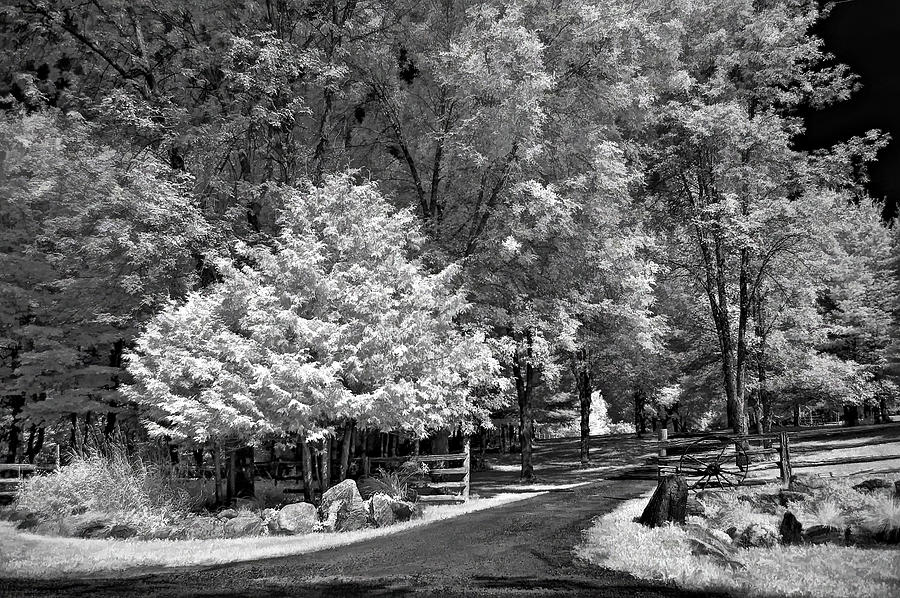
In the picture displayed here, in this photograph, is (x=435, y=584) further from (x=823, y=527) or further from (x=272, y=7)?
(x=272, y=7)

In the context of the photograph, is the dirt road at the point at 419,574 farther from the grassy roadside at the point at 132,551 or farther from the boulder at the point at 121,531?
the boulder at the point at 121,531

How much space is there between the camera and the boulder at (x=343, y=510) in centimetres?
1391

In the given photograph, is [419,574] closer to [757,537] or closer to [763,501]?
[757,537]

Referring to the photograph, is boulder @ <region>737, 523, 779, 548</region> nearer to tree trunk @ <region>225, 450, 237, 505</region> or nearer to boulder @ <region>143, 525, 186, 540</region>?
boulder @ <region>143, 525, 186, 540</region>

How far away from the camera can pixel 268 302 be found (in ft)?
48.9

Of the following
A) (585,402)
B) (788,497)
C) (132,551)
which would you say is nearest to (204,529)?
(132,551)

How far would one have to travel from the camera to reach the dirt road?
7.53 metres

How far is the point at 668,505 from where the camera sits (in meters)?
11.5

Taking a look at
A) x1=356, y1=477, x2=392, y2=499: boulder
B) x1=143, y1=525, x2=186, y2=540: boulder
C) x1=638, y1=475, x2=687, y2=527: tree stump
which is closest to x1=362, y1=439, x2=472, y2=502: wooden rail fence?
x1=356, y1=477, x2=392, y2=499: boulder

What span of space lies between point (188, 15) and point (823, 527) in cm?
2389

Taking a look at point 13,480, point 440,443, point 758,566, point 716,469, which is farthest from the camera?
point 440,443

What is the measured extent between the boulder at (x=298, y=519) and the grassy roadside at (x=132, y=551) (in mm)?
303

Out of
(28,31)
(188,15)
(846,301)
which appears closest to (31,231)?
(28,31)

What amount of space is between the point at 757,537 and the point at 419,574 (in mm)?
5495
